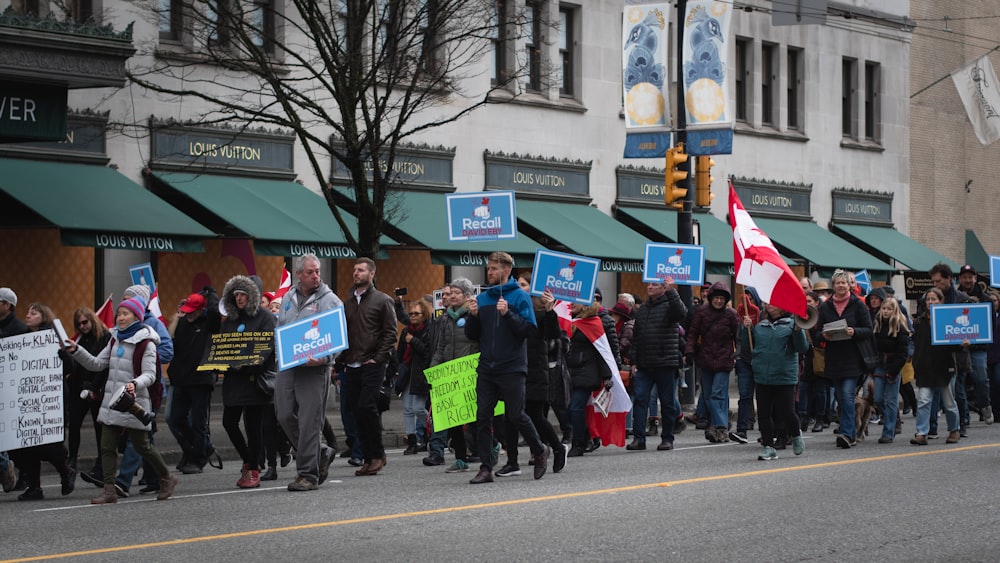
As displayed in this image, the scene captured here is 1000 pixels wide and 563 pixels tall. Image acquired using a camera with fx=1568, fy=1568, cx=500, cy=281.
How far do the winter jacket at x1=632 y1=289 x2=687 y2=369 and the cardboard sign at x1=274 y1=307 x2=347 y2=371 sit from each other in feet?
17.9

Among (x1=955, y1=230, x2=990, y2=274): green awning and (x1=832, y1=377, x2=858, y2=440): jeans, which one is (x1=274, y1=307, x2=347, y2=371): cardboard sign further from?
(x1=955, y1=230, x2=990, y2=274): green awning

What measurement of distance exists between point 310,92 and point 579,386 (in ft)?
33.7

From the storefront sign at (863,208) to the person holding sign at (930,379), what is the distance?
63.6ft

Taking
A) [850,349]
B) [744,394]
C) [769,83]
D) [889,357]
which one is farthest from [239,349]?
[769,83]

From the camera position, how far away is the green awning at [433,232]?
25.0m

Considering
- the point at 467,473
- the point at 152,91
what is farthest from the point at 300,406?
the point at 152,91

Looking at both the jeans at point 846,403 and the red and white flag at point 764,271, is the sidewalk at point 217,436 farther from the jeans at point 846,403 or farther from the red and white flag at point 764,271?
the jeans at point 846,403

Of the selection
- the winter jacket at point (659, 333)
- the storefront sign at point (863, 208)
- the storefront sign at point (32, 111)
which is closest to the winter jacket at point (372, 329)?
the winter jacket at point (659, 333)

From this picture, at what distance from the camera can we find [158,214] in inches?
849

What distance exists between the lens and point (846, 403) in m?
16.7

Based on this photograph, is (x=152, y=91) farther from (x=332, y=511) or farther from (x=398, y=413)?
(x=332, y=511)

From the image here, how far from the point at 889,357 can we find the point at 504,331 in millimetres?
5767

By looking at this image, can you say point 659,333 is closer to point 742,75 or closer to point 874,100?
point 742,75

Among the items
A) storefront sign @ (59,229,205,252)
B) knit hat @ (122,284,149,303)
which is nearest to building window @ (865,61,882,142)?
storefront sign @ (59,229,205,252)
